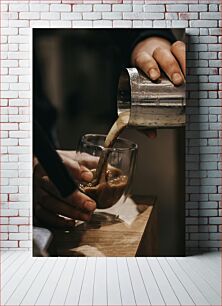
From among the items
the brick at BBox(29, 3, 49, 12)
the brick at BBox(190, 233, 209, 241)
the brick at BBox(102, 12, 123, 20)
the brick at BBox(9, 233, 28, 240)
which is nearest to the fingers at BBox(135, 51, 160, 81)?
the brick at BBox(102, 12, 123, 20)

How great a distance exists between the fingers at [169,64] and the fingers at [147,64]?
46 millimetres

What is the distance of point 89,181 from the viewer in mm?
4578

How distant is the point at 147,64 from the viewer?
4613mm

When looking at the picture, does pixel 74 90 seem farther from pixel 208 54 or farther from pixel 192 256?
pixel 192 256

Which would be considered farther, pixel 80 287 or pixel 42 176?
pixel 42 176

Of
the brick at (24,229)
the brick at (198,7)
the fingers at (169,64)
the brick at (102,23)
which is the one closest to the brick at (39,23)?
the brick at (102,23)

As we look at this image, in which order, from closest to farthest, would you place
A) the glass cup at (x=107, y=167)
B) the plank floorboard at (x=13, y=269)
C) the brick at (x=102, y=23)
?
the plank floorboard at (x=13, y=269) < the glass cup at (x=107, y=167) < the brick at (x=102, y=23)

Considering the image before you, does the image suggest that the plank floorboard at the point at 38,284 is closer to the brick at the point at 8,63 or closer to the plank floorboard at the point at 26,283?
the plank floorboard at the point at 26,283

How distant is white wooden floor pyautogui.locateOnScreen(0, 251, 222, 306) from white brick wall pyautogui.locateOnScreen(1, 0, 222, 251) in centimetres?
32

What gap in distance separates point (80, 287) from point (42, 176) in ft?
3.91

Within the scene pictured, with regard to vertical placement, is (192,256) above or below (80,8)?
below

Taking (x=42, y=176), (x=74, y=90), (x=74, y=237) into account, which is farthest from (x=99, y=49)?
(x=74, y=237)

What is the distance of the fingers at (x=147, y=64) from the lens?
4586mm

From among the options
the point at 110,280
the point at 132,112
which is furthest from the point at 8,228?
the point at 132,112
